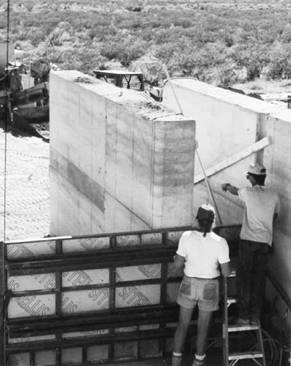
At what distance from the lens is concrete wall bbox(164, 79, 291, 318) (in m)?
7.73

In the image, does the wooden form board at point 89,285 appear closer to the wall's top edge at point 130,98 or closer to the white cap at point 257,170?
the white cap at point 257,170

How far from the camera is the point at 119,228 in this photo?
31.1ft

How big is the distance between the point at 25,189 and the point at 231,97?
7050 mm

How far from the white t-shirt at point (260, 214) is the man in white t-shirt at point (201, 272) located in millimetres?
561

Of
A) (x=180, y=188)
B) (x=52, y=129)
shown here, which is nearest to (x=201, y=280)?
(x=180, y=188)

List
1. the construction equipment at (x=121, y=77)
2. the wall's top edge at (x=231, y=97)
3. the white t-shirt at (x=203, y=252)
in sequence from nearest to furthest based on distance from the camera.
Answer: the white t-shirt at (x=203, y=252) → the wall's top edge at (x=231, y=97) → the construction equipment at (x=121, y=77)

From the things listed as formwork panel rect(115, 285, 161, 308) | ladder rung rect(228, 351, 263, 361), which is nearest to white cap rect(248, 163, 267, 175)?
formwork panel rect(115, 285, 161, 308)

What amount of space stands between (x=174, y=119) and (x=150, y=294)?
1733mm

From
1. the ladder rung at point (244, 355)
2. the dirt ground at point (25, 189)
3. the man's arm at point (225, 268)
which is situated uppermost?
the man's arm at point (225, 268)

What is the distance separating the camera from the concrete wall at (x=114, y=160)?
7.95 meters

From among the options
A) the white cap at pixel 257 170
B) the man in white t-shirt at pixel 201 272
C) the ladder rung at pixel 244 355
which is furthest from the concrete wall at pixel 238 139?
the man in white t-shirt at pixel 201 272

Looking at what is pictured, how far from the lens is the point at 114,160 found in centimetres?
932

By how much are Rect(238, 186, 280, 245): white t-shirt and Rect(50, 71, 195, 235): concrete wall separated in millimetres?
769

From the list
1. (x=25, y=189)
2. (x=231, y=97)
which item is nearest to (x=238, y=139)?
(x=231, y=97)
